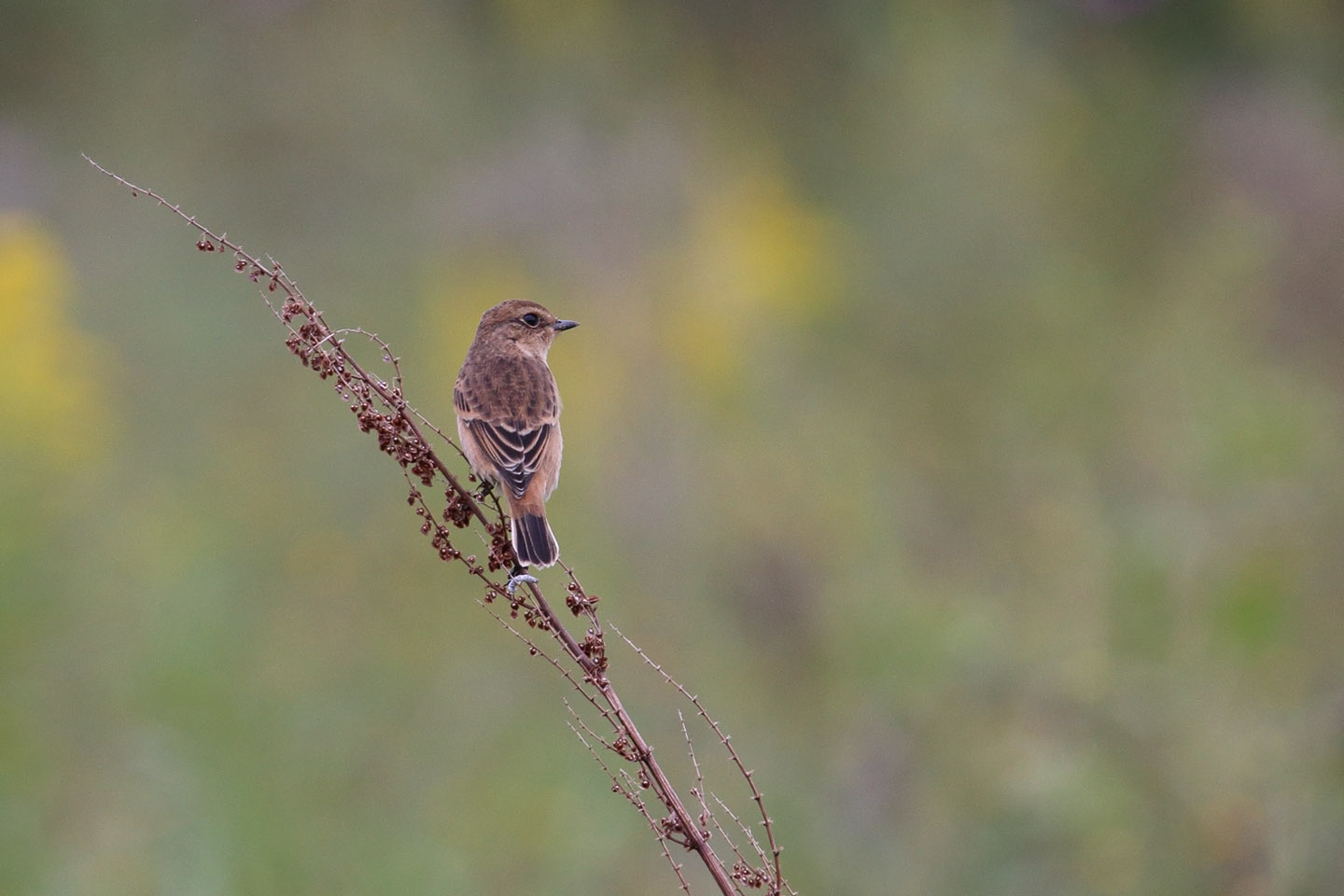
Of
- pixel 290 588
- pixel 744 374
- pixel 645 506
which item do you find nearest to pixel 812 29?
pixel 744 374

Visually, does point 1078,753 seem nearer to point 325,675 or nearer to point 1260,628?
point 1260,628

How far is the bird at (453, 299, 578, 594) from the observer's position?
4.10 m

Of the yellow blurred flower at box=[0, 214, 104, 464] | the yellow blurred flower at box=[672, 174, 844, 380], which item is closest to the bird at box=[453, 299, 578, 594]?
the yellow blurred flower at box=[0, 214, 104, 464]

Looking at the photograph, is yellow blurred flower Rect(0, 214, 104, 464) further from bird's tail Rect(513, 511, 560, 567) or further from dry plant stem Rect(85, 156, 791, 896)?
dry plant stem Rect(85, 156, 791, 896)

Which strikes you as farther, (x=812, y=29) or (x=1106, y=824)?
(x=812, y=29)

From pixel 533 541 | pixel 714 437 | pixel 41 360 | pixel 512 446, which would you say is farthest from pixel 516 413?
pixel 714 437

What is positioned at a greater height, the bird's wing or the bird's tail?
the bird's wing

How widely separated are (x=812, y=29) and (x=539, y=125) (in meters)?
2.51

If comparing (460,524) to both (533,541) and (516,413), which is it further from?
(516,413)

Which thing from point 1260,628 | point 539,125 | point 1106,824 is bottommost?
point 1106,824

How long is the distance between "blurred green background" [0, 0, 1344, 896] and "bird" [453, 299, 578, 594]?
94cm

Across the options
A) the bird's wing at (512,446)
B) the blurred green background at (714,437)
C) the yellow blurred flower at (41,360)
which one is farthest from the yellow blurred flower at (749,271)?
the bird's wing at (512,446)

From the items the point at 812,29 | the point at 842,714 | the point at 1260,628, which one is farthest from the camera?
the point at 812,29

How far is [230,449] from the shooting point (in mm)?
6922
